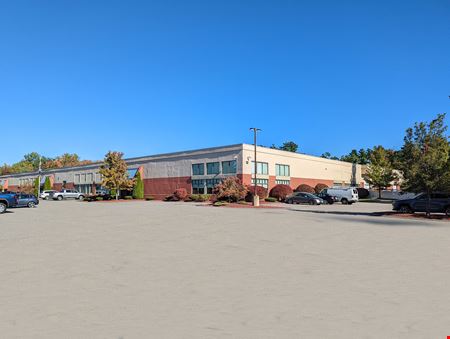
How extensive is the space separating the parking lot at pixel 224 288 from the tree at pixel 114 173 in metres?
40.4

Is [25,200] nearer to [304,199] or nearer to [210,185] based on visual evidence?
[210,185]

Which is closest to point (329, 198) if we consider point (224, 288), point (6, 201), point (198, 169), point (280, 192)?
point (280, 192)

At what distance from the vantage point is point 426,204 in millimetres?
26172

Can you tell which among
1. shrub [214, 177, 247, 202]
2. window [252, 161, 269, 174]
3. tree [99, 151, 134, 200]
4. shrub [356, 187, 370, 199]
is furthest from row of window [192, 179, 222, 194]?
shrub [356, 187, 370, 199]

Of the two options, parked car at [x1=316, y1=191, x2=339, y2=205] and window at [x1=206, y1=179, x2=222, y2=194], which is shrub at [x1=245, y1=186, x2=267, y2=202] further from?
window at [x1=206, y1=179, x2=222, y2=194]

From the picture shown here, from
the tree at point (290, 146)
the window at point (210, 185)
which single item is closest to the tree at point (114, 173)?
the window at point (210, 185)

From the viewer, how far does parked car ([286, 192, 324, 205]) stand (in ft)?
136

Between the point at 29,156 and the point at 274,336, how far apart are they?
187715 mm

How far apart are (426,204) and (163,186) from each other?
1563 inches

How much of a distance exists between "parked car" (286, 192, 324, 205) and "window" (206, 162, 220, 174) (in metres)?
11.3

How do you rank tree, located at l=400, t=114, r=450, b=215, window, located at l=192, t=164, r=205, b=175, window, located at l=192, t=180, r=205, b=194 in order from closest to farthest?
tree, located at l=400, t=114, r=450, b=215, window, located at l=192, t=180, r=205, b=194, window, located at l=192, t=164, r=205, b=175

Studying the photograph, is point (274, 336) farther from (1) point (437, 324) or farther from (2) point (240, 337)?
(1) point (437, 324)

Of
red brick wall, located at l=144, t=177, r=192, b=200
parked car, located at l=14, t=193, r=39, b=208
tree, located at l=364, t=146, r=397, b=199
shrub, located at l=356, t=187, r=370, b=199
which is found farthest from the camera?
shrub, located at l=356, t=187, r=370, b=199

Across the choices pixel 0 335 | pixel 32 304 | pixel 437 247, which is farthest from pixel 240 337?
pixel 437 247
